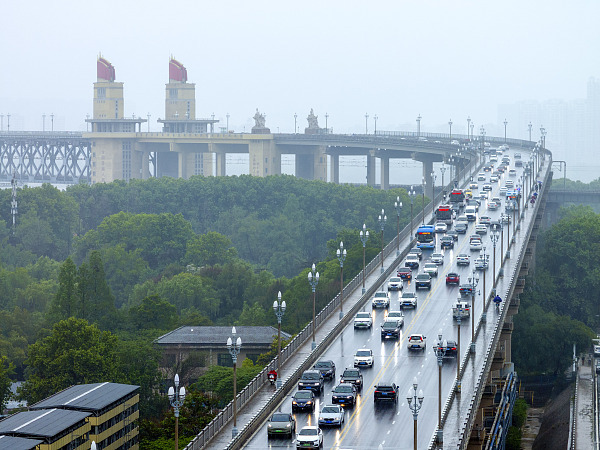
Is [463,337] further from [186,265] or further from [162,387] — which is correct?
[186,265]

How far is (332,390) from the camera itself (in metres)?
67.1

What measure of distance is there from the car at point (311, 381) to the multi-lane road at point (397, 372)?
569 mm

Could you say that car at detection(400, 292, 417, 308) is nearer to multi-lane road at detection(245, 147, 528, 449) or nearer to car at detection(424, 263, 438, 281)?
multi-lane road at detection(245, 147, 528, 449)

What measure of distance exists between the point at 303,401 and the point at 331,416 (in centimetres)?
352

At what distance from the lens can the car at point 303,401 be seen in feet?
211

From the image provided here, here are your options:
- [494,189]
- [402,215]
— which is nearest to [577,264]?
[494,189]

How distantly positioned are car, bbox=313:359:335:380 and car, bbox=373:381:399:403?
17.2 ft

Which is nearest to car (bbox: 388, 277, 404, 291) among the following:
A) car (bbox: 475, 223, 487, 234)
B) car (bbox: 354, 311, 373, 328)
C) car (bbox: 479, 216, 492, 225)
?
car (bbox: 354, 311, 373, 328)

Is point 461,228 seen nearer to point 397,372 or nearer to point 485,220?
point 485,220

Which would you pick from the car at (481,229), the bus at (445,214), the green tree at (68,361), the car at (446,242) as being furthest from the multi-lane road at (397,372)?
the bus at (445,214)

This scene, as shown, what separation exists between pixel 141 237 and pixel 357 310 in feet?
261

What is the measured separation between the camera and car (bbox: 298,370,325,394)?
6762cm

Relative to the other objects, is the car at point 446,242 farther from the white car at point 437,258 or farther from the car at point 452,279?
the car at point 452,279

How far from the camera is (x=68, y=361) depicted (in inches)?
3300
